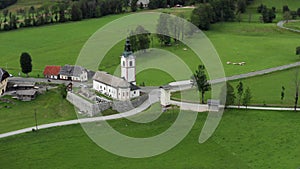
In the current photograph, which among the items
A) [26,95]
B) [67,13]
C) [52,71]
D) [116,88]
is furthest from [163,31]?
[67,13]

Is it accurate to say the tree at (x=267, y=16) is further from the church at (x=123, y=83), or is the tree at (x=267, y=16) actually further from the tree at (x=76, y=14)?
the church at (x=123, y=83)

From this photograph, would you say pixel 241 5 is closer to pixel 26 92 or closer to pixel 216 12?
pixel 216 12

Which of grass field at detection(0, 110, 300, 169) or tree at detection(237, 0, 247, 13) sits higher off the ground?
tree at detection(237, 0, 247, 13)

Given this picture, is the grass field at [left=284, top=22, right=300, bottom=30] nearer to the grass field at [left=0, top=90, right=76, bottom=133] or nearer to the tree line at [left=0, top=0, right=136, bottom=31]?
the tree line at [left=0, top=0, right=136, bottom=31]

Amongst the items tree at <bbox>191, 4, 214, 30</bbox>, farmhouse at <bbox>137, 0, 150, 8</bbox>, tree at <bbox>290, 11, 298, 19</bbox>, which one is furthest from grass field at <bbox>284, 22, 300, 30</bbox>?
farmhouse at <bbox>137, 0, 150, 8</bbox>

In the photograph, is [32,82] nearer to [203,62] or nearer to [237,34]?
[203,62]

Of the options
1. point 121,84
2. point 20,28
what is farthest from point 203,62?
point 20,28
